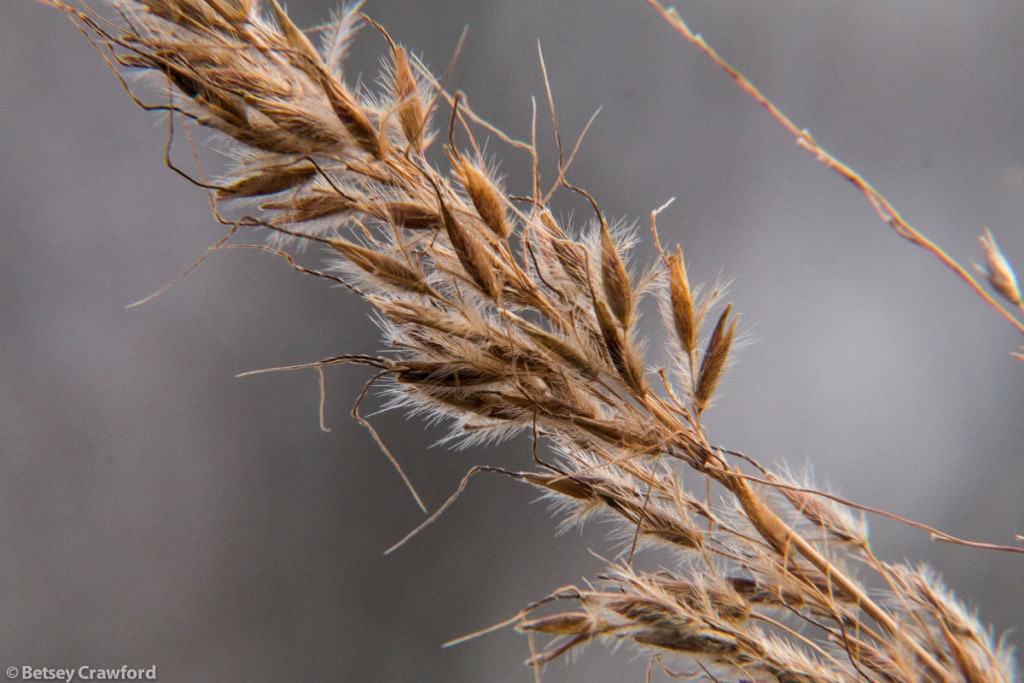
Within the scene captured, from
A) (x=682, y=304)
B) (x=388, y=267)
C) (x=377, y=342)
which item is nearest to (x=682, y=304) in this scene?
(x=682, y=304)

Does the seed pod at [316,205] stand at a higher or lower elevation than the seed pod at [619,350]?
lower

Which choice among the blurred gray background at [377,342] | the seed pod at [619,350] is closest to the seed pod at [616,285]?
the seed pod at [619,350]

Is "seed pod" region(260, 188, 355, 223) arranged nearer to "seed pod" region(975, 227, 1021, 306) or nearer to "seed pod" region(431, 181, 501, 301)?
"seed pod" region(431, 181, 501, 301)

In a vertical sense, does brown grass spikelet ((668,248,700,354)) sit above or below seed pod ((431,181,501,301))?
above

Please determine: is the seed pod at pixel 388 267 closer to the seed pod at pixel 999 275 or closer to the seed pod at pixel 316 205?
the seed pod at pixel 316 205

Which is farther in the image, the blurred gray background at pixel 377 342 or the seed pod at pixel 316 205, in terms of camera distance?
the blurred gray background at pixel 377 342

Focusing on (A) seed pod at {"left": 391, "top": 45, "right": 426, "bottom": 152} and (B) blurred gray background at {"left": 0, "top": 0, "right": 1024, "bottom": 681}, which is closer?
(A) seed pod at {"left": 391, "top": 45, "right": 426, "bottom": 152}

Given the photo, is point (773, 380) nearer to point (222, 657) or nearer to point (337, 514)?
point (337, 514)

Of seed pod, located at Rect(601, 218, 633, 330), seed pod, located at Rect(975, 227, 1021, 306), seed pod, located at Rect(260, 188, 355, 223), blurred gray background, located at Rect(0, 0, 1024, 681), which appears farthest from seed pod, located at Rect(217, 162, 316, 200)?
blurred gray background, located at Rect(0, 0, 1024, 681)

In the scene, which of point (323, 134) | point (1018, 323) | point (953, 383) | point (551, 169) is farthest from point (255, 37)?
point (953, 383)
